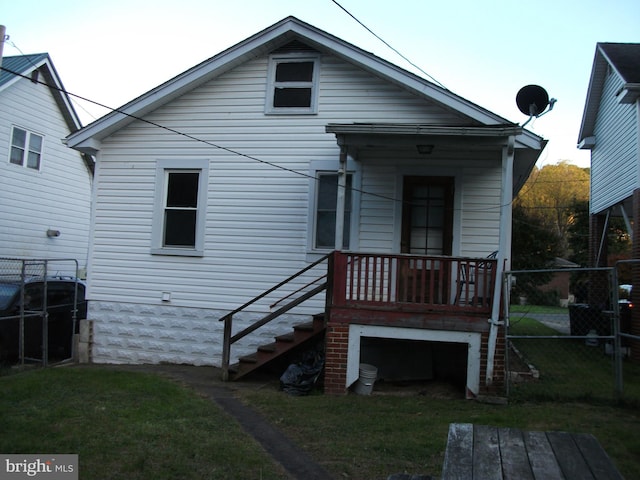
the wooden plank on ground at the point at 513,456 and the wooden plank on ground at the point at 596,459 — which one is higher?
the wooden plank on ground at the point at 596,459

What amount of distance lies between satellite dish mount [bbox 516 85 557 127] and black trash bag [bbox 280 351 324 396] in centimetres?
503

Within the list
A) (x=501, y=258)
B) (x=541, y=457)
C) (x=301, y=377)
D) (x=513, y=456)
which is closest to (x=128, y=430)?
(x=301, y=377)

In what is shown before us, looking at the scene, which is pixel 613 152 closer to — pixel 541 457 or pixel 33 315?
pixel 541 457

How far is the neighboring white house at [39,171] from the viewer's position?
15438mm

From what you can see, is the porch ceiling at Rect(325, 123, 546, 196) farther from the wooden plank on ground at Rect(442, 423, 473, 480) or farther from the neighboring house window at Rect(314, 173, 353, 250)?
the wooden plank on ground at Rect(442, 423, 473, 480)

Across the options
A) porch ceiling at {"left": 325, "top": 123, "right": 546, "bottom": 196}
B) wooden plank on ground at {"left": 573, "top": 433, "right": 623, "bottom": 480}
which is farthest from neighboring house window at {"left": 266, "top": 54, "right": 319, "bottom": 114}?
wooden plank on ground at {"left": 573, "top": 433, "right": 623, "bottom": 480}

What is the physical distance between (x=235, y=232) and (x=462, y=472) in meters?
8.01

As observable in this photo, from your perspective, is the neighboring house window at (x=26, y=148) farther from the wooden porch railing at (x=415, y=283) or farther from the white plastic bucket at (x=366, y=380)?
the white plastic bucket at (x=366, y=380)

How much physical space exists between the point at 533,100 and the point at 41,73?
14.3 meters

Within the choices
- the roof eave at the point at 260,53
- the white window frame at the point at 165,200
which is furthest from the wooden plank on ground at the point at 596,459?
the white window frame at the point at 165,200

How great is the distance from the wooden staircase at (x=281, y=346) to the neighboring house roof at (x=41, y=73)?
1008 cm

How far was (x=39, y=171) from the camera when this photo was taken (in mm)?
16609

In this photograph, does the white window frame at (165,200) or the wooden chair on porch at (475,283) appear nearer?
the wooden chair on porch at (475,283)

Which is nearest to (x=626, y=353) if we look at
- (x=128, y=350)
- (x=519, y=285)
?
(x=128, y=350)
